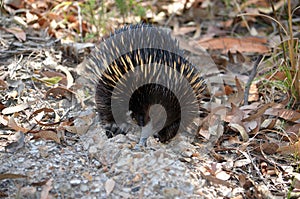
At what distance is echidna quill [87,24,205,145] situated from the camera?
9.12ft

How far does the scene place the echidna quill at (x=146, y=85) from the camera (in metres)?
2.78

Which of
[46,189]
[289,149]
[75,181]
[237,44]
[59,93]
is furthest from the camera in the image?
[237,44]

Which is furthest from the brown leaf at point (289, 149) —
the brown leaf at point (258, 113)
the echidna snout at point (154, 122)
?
the echidna snout at point (154, 122)

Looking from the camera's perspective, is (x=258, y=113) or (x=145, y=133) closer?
(x=145, y=133)

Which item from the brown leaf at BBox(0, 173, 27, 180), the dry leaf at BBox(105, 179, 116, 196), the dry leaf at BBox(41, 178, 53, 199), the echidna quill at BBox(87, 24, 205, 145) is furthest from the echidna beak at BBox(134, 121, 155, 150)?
the brown leaf at BBox(0, 173, 27, 180)

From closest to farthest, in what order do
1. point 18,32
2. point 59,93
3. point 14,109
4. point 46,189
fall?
point 46,189 < point 14,109 < point 59,93 < point 18,32

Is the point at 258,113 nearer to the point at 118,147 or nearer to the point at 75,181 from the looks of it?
the point at 118,147

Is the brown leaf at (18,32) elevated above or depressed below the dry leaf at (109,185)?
above

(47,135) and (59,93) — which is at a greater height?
(59,93)

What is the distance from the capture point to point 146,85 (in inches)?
109

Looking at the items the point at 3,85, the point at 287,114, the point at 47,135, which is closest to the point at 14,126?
→ the point at 47,135

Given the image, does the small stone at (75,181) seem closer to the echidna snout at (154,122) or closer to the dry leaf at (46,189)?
the dry leaf at (46,189)

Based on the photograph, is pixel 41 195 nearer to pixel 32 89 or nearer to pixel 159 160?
pixel 159 160

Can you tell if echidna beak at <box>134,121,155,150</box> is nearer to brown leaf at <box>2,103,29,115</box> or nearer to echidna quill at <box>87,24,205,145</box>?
echidna quill at <box>87,24,205,145</box>
